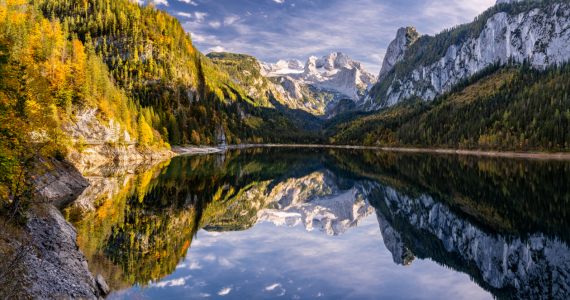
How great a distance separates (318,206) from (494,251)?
22347 mm

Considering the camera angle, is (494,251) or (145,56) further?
(145,56)

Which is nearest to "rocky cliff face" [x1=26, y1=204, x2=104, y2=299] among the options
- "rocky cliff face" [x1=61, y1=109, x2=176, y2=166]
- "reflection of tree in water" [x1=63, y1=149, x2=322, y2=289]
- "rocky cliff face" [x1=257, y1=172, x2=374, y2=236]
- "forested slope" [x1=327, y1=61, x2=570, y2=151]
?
"reflection of tree in water" [x1=63, y1=149, x2=322, y2=289]

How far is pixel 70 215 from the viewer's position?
72.1 feet

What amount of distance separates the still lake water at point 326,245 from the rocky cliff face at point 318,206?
13.0 inches

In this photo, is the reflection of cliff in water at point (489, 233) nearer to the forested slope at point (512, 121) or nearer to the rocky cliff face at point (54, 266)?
the rocky cliff face at point (54, 266)

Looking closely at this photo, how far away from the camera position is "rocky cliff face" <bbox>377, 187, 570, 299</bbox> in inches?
585

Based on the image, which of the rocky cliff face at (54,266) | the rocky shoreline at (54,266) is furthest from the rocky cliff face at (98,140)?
the rocky cliff face at (54,266)

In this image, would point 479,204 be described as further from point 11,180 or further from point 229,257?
point 11,180

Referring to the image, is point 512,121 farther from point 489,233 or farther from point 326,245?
point 326,245

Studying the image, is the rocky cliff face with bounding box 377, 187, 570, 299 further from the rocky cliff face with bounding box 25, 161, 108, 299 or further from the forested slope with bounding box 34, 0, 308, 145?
the forested slope with bounding box 34, 0, 308, 145

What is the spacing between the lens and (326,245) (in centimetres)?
2128

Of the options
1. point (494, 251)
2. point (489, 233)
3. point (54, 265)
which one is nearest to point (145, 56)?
point (54, 265)

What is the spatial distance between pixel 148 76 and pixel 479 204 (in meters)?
135

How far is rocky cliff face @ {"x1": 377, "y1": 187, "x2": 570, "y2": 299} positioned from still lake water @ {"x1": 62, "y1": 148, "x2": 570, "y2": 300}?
0.08 metres
